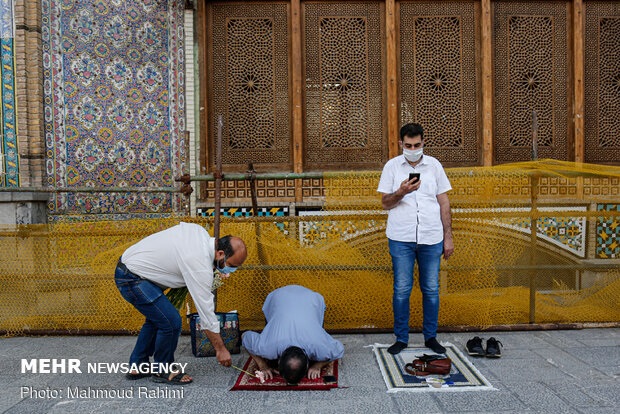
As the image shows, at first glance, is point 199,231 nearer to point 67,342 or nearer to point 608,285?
point 67,342

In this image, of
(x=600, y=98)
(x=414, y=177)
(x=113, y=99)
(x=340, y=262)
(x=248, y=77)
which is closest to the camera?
(x=414, y=177)


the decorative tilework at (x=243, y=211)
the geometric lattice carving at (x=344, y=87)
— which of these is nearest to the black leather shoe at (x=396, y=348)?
the decorative tilework at (x=243, y=211)

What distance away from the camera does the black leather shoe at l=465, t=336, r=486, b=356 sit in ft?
12.7

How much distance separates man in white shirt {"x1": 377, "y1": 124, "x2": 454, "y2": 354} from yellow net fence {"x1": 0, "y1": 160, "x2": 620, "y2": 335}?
0.55 meters

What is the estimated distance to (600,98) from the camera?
7004mm

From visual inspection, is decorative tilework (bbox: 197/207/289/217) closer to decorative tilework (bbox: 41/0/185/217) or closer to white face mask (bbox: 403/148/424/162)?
decorative tilework (bbox: 41/0/185/217)

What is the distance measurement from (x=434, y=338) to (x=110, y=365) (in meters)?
2.75

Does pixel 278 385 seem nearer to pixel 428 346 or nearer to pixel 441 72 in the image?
pixel 428 346

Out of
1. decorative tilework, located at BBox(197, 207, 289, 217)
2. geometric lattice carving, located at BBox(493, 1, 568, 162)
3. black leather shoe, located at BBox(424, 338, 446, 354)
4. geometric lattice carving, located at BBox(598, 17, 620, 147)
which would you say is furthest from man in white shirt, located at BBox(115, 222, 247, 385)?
geometric lattice carving, located at BBox(598, 17, 620, 147)

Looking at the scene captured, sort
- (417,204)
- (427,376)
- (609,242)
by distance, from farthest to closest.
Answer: (609,242) → (417,204) → (427,376)

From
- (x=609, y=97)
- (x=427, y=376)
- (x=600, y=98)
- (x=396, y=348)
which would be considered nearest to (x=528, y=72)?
(x=600, y=98)

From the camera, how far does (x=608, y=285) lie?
477 centimetres

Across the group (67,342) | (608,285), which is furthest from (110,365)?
(608,285)

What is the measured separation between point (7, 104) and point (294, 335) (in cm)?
575
